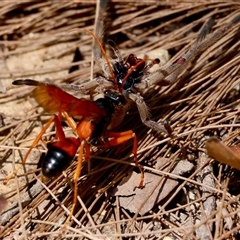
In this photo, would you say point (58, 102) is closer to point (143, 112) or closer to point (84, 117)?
point (84, 117)

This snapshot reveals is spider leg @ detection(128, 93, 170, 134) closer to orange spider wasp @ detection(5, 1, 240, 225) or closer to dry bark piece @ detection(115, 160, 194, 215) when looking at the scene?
orange spider wasp @ detection(5, 1, 240, 225)

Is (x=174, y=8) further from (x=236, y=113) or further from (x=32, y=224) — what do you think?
(x=32, y=224)

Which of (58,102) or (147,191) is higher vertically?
(58,102)

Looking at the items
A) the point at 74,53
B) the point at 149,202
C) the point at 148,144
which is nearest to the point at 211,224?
the point at 149,202

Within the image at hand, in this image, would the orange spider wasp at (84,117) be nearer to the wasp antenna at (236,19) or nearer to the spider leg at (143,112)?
the spider leg at (143,112)

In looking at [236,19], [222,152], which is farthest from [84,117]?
[236,19]

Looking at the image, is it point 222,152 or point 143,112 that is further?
point 143,112

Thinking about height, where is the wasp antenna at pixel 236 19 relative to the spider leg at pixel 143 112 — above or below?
above

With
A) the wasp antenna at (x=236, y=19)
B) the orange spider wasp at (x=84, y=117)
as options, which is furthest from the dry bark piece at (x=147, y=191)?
the wasp antenna at (x=236, y=19)
